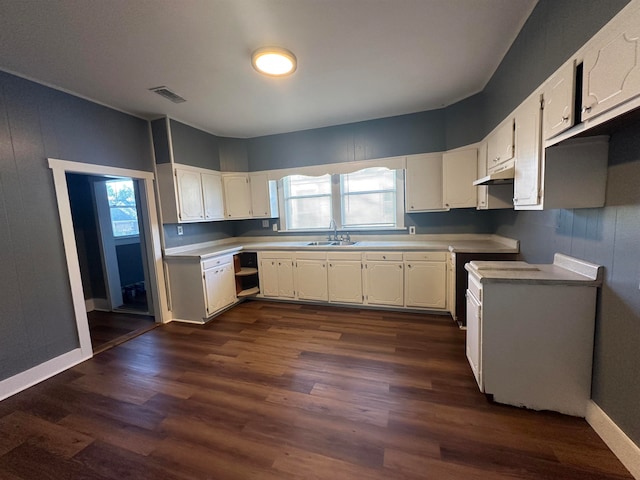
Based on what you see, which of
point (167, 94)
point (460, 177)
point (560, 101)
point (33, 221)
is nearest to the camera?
point (560, 101)

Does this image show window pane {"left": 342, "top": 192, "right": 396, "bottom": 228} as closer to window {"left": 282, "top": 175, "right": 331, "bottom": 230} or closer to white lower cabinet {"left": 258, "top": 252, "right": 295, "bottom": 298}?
window {"left": 282, "top": 175, "right": 331, "bottom": 230}

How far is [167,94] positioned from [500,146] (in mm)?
3396

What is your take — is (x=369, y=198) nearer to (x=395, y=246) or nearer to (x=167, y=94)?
(x=395, y=246)

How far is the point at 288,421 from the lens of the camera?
5.77ft

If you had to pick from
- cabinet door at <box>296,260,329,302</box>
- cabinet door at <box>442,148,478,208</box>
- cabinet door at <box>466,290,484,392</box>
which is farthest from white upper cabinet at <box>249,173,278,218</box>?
cabinet door at <box>466,290,484,392</box>

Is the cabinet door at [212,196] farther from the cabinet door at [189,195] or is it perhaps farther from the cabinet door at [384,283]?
the cabinet door at [384,283]

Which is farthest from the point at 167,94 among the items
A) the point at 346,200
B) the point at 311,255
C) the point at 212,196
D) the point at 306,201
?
the point at 346,200

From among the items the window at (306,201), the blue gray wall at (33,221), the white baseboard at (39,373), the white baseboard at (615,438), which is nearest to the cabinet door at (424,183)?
the window at (306,201)

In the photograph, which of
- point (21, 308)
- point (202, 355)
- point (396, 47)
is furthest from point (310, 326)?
point (396, 47)

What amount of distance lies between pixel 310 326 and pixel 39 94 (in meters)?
3.55

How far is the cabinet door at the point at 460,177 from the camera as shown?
124 inches

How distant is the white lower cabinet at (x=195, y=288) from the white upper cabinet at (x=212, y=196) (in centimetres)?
79

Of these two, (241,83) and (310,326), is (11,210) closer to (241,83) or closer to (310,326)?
(241,83)

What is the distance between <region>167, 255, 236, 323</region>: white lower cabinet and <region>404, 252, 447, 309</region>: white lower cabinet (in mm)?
2605
